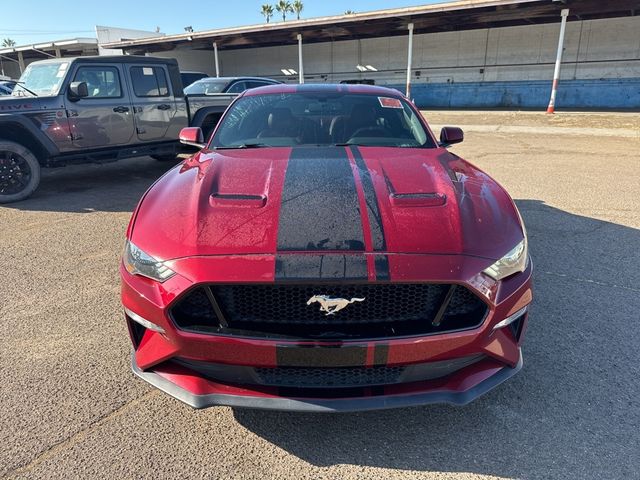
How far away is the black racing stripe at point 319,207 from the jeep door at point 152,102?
548 centimetres

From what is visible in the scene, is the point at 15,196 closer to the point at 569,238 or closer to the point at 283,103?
the point at 283,103

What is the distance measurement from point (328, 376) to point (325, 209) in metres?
0.76

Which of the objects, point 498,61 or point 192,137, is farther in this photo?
point 498,61

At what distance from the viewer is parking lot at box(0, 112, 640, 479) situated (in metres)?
1.94

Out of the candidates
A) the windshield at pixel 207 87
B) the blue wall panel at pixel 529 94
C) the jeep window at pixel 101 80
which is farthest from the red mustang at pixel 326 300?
the blue wall panel at pixel 529 94

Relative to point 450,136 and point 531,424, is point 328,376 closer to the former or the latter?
point 531,424

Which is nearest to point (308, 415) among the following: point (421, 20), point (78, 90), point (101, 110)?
point (78, 90)

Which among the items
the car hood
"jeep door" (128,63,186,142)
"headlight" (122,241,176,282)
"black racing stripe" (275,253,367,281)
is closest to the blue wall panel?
"jeep door" (128,63,186,142)

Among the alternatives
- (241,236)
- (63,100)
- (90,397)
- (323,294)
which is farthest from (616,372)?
(63,100)

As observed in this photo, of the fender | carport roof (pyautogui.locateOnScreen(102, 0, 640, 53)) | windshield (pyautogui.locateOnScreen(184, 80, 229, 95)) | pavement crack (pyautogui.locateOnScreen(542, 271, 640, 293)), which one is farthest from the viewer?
carport roof (pyautogui.locateOnScreen(102, 0, 640, 53))

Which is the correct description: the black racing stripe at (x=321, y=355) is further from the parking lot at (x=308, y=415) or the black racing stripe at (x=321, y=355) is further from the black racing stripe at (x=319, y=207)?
the parking lot at (x=308, y=415)

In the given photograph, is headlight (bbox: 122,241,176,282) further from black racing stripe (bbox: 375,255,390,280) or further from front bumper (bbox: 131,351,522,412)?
black racing stripe (bbox: 375,255,390,280)

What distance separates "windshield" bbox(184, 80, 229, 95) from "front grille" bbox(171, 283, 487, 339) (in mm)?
9366

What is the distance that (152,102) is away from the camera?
7426mm
